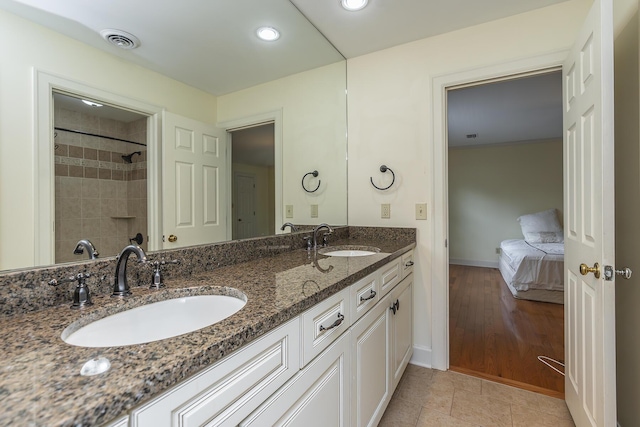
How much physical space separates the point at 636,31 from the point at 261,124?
5.77 ft

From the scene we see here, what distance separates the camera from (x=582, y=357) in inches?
54.1

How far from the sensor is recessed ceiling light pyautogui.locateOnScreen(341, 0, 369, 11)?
1765mm

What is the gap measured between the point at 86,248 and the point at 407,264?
5.42 ft

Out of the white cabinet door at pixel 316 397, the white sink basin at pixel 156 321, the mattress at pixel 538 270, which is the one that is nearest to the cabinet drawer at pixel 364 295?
the white cabinet door at pixel 316 397

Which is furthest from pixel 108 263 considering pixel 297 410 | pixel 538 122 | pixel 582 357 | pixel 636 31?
pixel 538 122

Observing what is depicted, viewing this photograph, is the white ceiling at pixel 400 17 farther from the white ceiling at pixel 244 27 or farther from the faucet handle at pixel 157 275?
the faucet handle at pixel 157 275

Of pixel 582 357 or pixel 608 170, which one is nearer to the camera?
pixel 608 170

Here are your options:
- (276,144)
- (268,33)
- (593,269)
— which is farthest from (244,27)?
(593,269)

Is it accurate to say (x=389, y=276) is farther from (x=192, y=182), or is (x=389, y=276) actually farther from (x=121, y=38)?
(x=121, y=38)

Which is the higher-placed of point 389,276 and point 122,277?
point 122,277

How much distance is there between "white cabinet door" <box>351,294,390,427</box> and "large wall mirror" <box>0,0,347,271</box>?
0.73 meters

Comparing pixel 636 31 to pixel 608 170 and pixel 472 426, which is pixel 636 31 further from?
pixel 472 426

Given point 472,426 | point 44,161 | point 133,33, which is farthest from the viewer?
point 472,426

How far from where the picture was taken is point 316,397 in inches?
35.6
